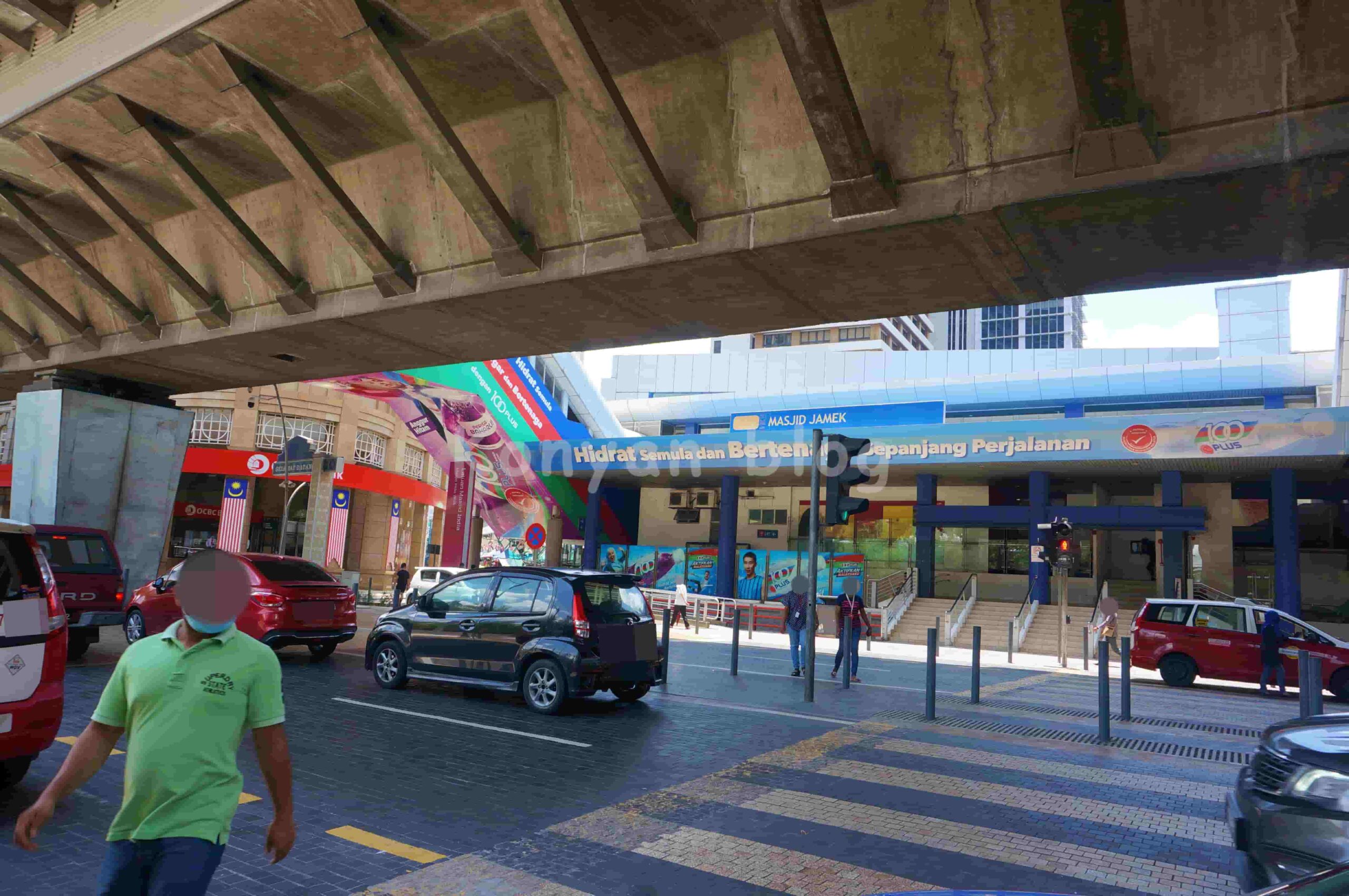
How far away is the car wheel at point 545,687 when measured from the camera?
32.4 ft

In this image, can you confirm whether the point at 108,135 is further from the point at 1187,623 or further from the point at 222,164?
the point at 1187,623

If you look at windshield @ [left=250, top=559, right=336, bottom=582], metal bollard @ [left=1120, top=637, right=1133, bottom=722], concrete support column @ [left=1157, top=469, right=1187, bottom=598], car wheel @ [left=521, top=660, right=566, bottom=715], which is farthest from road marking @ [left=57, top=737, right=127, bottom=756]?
concrete support column @ [left=1157, top=469, right=1187, bottom=598]

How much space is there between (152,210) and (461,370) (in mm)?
19796

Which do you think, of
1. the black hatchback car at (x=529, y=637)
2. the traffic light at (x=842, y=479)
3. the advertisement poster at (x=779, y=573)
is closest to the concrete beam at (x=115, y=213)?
the black hatchback car at (x=529, y=637)

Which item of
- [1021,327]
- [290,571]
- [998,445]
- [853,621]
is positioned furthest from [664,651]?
[1021,327]

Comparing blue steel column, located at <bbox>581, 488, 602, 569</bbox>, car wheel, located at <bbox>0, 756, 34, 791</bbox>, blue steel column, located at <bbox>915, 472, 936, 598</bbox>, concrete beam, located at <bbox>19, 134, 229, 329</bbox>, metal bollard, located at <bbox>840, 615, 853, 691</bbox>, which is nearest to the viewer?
car wheel, located at <bbox>0, 756, 34, 791</bbox>

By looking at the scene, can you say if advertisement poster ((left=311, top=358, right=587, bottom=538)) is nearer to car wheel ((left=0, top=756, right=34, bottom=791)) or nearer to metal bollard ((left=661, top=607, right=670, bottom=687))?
metal bollard ((left=661, top=607, right=670, bottom=687))

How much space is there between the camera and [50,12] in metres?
8.41

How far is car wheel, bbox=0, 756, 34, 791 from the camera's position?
5836mm

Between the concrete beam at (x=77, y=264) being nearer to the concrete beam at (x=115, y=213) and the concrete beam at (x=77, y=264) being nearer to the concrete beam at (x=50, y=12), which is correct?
the concrete beam at (x=115, y=213)

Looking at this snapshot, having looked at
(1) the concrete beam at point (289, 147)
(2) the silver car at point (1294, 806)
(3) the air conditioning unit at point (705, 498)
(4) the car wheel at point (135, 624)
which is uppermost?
(1) the concrete beam at point (289, 147)

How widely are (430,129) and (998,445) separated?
24722 mm

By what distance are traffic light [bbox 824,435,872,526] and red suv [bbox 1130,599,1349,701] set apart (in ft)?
27.1

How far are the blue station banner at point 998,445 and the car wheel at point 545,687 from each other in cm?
1899
